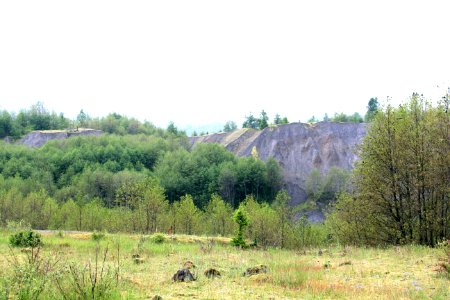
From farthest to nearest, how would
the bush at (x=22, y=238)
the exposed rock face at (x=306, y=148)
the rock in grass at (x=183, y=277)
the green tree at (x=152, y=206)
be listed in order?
1. the exposed rock face at (x=306, y=148)
2. the green tree at (x=152, y=206)
3. the bush at (x=22, y=238)
4. the rock in grass at (x=183, y=277)

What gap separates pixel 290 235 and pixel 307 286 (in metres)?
30.8

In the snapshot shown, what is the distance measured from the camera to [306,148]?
86.1m

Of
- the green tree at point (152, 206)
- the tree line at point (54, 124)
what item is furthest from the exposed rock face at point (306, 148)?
the tree line at point (54, 124)

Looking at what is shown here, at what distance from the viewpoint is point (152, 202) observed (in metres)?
43.2

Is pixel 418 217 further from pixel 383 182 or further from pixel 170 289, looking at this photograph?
pixel 170 289

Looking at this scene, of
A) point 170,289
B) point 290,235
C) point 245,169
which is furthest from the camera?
point 245,169

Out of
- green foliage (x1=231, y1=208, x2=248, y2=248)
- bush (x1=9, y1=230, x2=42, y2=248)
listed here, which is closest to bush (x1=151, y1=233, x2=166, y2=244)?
green foliage (x1=231, y1=208, x2=248, y2=248)

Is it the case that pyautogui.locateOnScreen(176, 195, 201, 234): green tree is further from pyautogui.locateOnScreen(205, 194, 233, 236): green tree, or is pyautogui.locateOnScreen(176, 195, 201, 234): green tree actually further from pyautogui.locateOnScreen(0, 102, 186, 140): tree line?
pyautogui.locateOnScreen(0, 102, 186, 140): tree line

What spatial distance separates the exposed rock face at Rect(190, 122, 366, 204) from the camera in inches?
3305

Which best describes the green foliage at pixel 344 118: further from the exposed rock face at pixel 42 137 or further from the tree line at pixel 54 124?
the exposed rock face at pixel 42 137

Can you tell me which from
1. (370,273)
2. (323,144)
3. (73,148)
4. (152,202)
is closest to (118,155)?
(73,148)

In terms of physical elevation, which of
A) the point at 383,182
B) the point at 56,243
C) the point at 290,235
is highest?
the point at 383,182

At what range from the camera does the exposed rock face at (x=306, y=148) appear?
83.9 m

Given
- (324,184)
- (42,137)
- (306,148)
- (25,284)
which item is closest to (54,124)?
(42,137)
